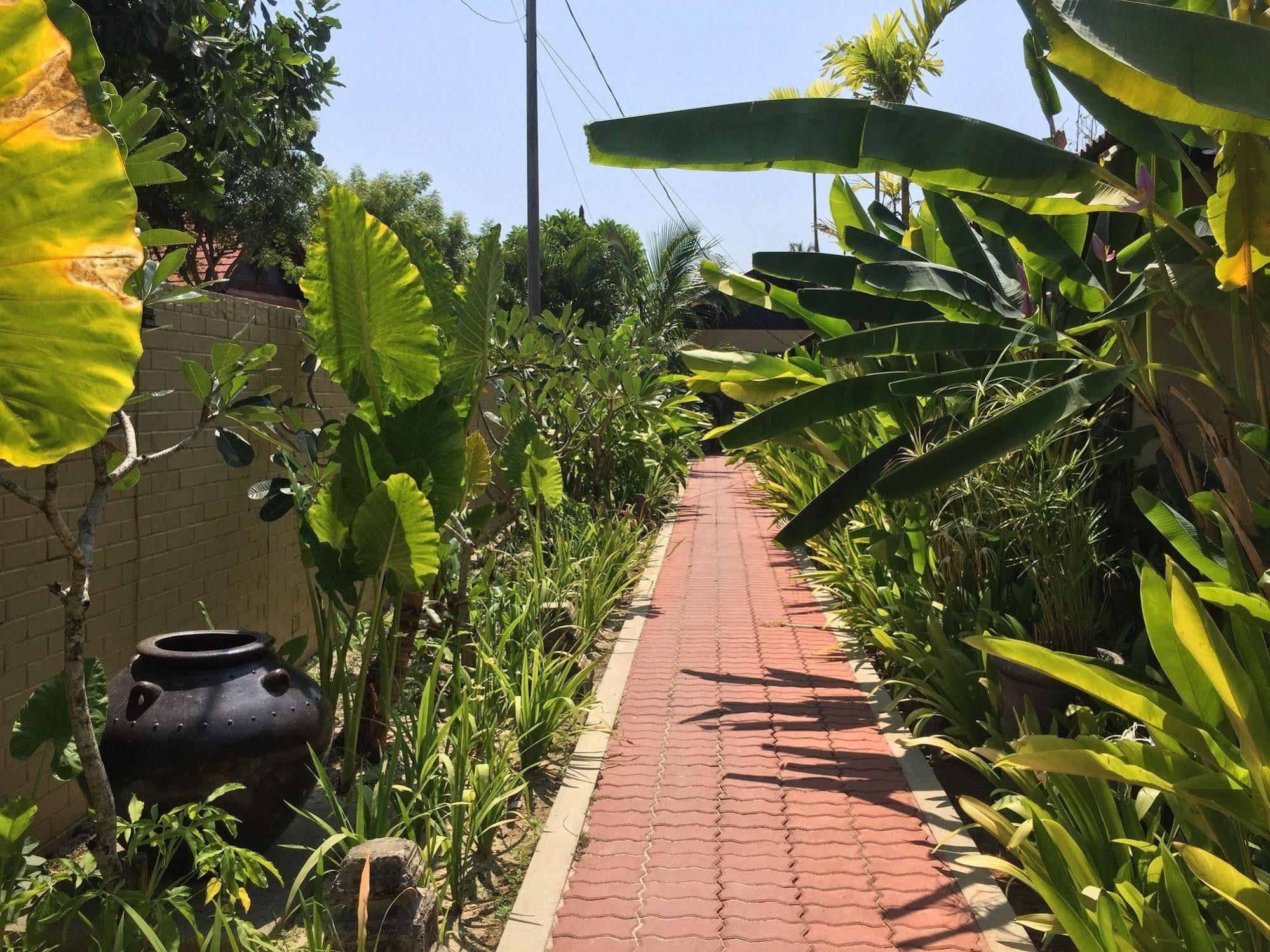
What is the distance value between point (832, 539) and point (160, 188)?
8673 millimetres

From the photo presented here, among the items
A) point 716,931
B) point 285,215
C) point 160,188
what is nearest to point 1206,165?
point 716,931

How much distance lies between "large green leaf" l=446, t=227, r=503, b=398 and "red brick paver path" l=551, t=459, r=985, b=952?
7.42 ft

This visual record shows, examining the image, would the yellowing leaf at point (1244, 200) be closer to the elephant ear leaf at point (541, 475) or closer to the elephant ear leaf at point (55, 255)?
the elephant ear leaf at point (55, 255)

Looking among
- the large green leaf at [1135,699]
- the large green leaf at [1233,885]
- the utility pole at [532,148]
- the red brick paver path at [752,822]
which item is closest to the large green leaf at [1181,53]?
the large green leaf at [1135,699]

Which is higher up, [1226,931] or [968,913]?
[1226,931]

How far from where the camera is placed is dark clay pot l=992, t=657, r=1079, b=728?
14.9 ft

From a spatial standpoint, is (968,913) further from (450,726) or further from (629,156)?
(629,156)

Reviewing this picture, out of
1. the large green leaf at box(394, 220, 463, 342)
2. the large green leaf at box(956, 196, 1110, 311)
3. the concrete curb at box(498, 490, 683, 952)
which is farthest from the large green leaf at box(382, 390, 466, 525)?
the large green leaf at box(956, 196, 1110, 311)

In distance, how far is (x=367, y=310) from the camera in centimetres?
431

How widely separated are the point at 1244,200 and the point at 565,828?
345cm

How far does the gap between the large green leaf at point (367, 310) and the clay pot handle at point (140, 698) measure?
1499mm

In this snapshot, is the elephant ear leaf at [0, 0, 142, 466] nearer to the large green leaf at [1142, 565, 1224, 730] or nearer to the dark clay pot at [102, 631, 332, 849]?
the dark clay pot at [102, 631, 332, 849]

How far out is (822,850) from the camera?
4.26 m

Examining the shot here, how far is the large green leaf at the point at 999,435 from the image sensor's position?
3.81 meters
